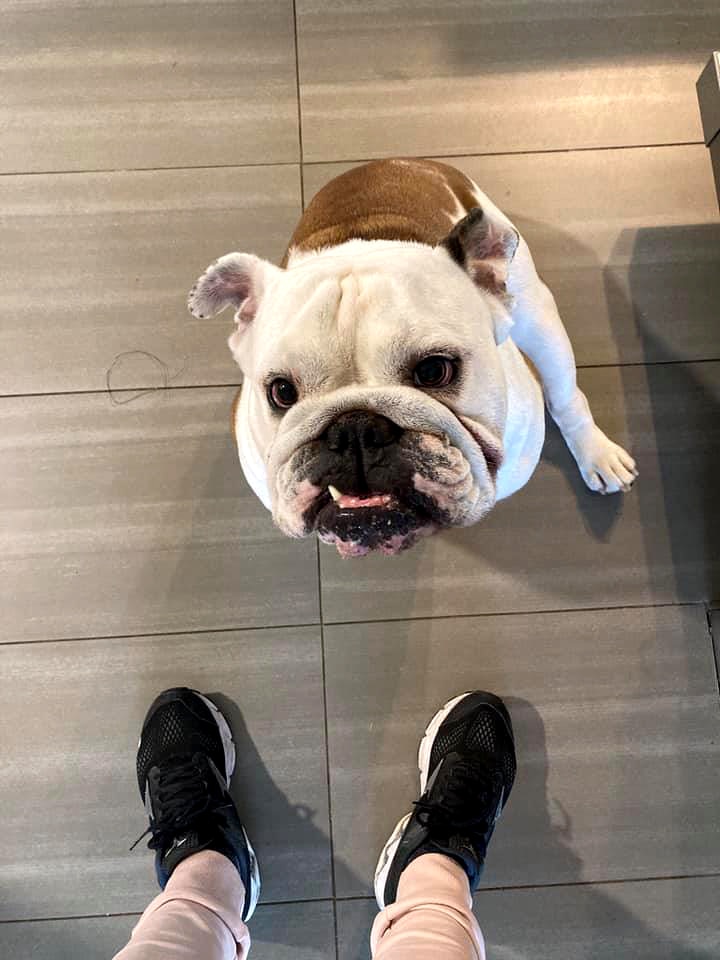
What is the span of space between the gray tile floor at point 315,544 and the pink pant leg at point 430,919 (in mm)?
226

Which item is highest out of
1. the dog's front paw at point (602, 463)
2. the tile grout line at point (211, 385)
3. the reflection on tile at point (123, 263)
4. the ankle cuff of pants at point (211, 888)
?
the reflection on tile at point (123, 263)

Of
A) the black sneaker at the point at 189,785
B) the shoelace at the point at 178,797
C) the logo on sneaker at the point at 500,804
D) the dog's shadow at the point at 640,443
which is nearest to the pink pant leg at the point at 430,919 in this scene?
the logo on sneaker at the point at 500,804

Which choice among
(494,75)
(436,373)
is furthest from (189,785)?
(494,75)

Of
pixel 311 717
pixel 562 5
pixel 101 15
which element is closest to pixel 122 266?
pixel 101 15

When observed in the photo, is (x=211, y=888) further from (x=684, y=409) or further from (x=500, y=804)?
(x=684, y=409)

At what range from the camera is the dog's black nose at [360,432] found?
1126 millimetres

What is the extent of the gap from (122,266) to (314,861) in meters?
1.75

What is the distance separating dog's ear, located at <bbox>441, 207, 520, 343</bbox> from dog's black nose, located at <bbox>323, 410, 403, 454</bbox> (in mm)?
333

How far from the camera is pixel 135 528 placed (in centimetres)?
209

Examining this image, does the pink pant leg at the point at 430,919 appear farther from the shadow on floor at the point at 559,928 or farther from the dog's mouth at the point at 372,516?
the dog's mouth at the point at 372,516

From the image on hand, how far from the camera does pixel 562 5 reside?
2.31 meters

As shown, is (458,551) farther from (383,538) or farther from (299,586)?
(383,538)

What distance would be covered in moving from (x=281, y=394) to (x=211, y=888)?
122 centimetres

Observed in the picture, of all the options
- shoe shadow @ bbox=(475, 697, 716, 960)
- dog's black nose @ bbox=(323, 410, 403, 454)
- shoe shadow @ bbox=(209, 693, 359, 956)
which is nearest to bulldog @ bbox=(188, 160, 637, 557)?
dog's black nose @ bbox=(323, 410, 403, 454)
